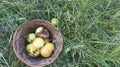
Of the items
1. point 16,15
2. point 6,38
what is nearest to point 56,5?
point 16,15

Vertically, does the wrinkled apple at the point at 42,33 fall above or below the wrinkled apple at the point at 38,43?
above

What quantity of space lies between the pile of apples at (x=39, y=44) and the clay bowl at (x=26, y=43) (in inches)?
1.1

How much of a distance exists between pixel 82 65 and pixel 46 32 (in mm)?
365

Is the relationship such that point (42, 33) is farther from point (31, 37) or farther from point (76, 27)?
point (76, 27)

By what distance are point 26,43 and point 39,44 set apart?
0.13 m

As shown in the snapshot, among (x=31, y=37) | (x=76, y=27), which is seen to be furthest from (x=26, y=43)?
(x=76, y=27)

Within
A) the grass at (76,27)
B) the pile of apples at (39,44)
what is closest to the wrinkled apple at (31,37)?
the pile of apples at (39,44)

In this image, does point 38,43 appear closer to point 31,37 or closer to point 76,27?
point 31,37

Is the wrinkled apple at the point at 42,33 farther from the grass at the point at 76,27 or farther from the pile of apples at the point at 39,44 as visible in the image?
the grass at the point at 76,27

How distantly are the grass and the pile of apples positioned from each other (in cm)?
10

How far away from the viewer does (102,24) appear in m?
2.30

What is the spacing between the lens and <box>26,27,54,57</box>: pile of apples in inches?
85.0

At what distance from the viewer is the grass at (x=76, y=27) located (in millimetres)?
2176

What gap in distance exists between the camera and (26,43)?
88.5 inches
